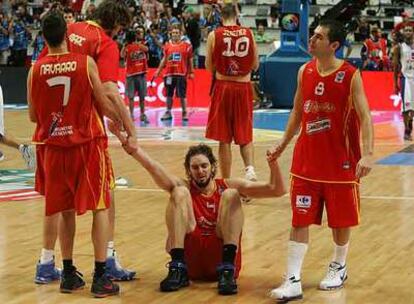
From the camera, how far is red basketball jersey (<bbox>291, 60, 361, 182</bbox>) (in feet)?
20.9

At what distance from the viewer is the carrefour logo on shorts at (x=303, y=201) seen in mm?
6366

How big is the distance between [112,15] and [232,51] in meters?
3.68

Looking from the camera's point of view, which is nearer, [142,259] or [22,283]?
[22,283]

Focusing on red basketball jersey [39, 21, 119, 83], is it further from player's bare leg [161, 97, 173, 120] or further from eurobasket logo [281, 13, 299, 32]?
eurobasket logo [281, 13, 299, 32]

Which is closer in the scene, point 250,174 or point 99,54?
point 99,54

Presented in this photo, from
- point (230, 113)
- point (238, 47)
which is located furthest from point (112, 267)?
point (238, 47)

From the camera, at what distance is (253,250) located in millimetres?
7809

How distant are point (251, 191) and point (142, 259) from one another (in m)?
1.29

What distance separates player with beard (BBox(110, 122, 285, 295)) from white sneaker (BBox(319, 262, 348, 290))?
0.60 m

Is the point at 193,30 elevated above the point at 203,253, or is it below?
above

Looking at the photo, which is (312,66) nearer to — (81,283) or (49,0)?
(81,283)

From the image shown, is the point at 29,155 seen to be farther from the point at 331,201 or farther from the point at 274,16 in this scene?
the point at 274,16

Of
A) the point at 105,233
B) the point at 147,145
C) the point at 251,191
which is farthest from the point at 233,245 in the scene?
the point at 147,145

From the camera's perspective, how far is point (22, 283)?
6684mm
